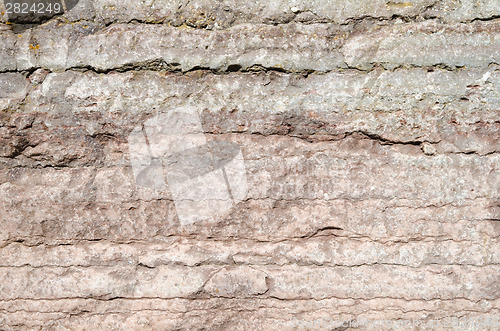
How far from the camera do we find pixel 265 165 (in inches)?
66.3

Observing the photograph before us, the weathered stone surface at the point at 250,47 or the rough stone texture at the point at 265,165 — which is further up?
the weathered stone surface at the point at 250,47

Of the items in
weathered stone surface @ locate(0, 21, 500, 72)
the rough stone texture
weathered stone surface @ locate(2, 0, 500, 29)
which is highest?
weathered stone surface @ locate(2, 0, 500, 29)

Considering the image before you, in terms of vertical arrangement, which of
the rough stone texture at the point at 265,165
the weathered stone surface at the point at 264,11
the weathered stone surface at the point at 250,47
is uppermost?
the weathered stone surface at the point at 264,11

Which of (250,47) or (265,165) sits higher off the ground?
(250,47)

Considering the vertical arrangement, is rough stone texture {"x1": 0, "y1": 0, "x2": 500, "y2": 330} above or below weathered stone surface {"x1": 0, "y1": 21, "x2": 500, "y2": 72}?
below

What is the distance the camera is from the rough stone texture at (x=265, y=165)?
161 cm

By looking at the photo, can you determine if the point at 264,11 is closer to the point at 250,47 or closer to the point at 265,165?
the point at 250,47

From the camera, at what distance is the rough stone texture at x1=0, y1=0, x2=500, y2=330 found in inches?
63.5

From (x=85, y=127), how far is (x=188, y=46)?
1.81 feet

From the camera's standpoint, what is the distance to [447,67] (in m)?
1.60

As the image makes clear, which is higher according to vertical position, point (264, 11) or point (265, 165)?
point (264, 11)

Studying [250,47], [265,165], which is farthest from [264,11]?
[265,165]

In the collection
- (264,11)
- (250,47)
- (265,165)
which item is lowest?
(265,165)

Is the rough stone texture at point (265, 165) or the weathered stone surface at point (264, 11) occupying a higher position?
the weathered stone surface at point (264, 11)
